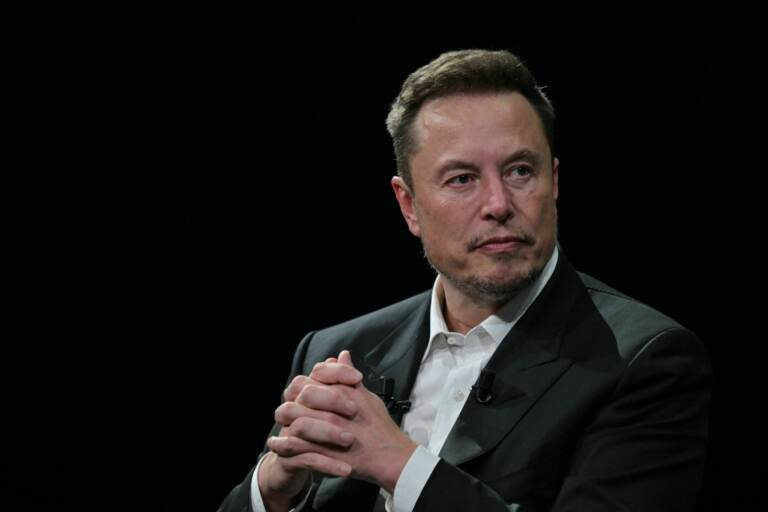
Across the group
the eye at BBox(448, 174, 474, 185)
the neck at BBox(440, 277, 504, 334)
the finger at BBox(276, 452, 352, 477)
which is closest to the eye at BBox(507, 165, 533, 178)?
the eye at BBox(448, 174, 474, 185)

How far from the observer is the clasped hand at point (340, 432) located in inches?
88.4

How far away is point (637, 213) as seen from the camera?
12.2ft

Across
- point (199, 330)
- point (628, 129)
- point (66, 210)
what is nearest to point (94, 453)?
point (199, 330)

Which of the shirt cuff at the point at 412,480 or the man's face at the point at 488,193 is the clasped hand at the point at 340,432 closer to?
the shirt cuff at the point at 412,480

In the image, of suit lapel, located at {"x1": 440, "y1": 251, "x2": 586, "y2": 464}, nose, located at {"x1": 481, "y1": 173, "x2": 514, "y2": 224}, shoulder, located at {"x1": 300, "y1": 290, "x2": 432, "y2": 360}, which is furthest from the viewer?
shoulder, located at {"x1": 300, "y1": 290, "x2": 432, "y2": 360}

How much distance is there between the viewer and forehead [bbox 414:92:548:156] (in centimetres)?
266

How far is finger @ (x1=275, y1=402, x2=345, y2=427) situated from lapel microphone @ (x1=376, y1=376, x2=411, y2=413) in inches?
16.6

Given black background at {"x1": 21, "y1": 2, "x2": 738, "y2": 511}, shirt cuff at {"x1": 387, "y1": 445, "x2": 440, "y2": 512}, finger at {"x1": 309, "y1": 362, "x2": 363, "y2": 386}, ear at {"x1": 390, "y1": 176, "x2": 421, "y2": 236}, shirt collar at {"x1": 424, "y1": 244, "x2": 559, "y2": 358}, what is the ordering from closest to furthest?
shirt cuff at {"x1": 387, "y1": 445, "x2": 440, "y2": 512} < finger at {"x1": 309, "y1": 362, "x2": 363, "y2": 386} < shirt collar at {"x1": 424, "y1": 244, "x2": 559, "y2": 358} < ear at {"x1": 390, "y1": 176, "x2": 421, "y2": 236} < black background at {"x1": 21, "y1": 2, "x2": 738, "y2": 511}

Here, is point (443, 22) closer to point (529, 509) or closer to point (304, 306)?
point (304, 306)

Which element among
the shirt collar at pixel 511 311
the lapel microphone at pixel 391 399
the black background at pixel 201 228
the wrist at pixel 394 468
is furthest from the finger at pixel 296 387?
the black background at pixel 201 228

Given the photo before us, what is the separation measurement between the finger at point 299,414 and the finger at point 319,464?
0.26 feet

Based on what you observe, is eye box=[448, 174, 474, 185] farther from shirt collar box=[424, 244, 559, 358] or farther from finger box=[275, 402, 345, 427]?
finger box=[275, 402, 345, 427]

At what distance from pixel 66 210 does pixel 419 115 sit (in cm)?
183

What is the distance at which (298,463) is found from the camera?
7.70ft
